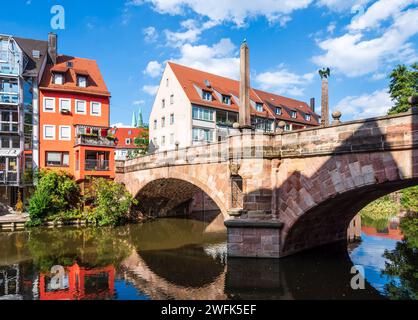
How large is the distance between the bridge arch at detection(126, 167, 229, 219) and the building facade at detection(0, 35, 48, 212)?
30.7ft

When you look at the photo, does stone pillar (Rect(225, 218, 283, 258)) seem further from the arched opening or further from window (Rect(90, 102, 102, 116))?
window (Rect(90, 102, 102, 116))

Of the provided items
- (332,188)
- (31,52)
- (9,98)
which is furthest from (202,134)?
(332,188)

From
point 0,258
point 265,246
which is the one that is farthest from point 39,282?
point 265,246

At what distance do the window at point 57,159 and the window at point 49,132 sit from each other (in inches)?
58.8

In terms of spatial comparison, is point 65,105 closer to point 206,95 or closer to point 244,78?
point 206,95

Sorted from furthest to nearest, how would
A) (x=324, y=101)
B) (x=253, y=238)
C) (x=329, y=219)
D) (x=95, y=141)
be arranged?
(x=95, y=141), (x=324, y=101), (x=329, y=219), (x=253, y=238)

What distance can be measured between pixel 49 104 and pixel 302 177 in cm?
2562

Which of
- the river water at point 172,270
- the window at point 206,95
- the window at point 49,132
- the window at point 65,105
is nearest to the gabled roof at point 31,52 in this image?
the window at point 65,105

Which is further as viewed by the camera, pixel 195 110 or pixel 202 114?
pixel 202 114

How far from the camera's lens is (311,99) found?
189ft

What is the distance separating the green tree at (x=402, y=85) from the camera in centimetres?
2680

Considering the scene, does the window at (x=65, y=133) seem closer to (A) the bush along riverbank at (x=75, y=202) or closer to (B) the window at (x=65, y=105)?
(B) the window at (x=65, y=105)

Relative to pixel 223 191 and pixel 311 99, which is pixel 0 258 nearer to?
pixel 223 191

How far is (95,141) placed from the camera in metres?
28.1
